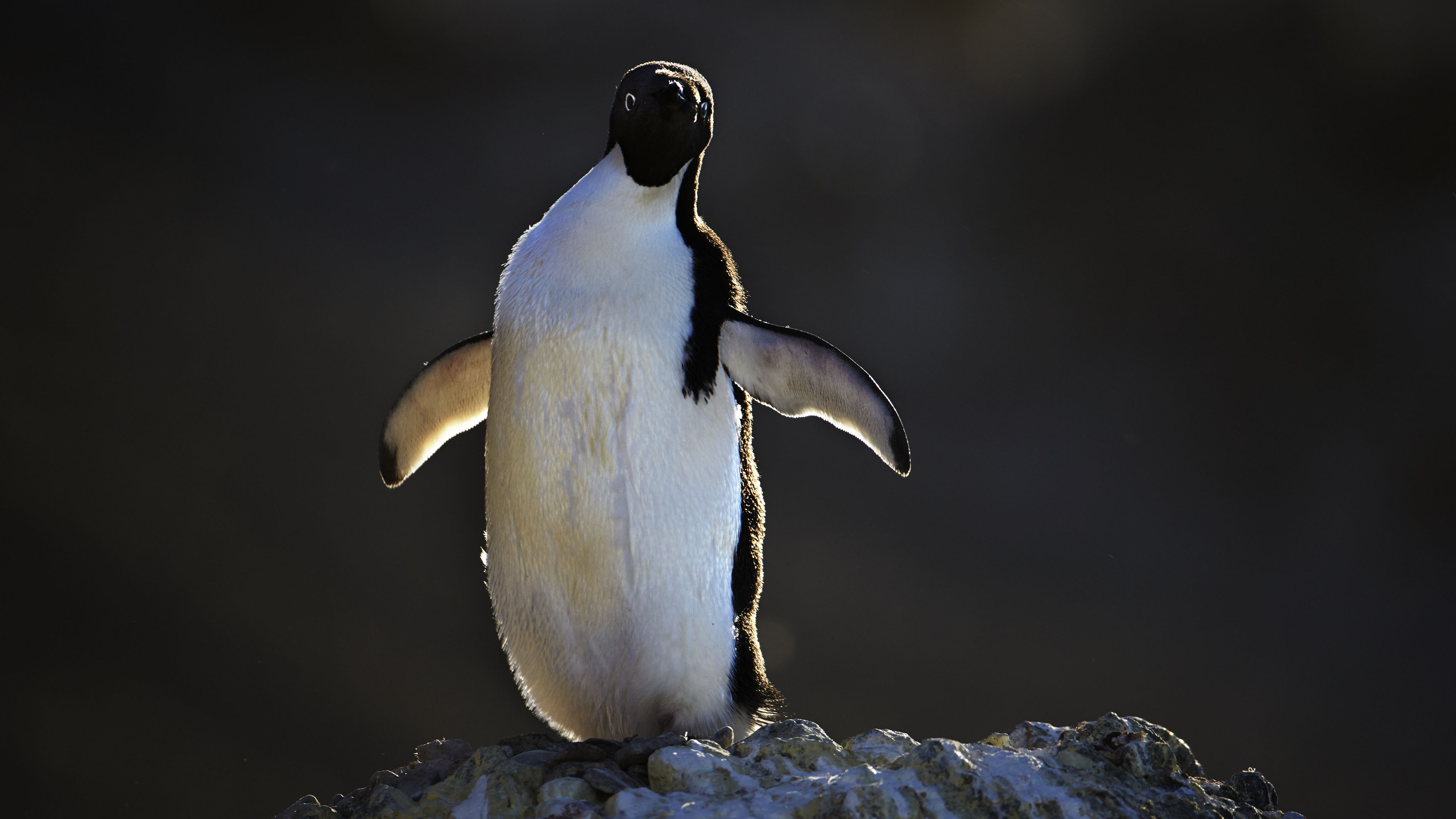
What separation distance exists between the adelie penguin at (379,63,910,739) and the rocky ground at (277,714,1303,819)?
0.20 metres

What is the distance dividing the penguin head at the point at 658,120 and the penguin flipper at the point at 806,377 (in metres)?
0.30

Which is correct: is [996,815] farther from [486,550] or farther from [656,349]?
[486,550]

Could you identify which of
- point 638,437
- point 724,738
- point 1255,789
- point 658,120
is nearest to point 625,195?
point 658,120

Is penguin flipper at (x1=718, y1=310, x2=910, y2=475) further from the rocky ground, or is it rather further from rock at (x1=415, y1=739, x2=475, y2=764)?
rock at (x1=415, y1=739, x2=475, y2=764)

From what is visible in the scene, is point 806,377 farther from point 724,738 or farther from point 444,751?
point 444,751

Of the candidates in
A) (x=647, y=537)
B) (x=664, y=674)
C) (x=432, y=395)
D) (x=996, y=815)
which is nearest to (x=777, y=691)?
(x=664, y=674)

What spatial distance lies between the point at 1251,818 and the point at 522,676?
1.23 m

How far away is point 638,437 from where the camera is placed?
71.7 inches

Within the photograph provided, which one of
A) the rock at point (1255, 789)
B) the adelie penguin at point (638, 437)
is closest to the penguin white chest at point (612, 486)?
the adelie penguin at point (638, 437)

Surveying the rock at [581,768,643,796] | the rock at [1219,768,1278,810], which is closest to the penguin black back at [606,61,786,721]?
the rock at [581,768,643,796]

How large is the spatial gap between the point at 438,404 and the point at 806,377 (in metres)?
0.86

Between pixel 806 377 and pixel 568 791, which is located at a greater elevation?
pixel 806 377

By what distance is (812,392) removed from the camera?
2.04m

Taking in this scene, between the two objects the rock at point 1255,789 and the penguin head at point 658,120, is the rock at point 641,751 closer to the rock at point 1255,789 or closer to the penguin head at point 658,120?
the rock at point 1255,789
